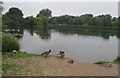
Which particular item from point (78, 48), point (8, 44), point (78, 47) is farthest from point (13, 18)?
point (8, 44)

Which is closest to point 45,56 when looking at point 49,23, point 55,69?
point 55,69

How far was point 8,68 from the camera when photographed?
7641 millimetres

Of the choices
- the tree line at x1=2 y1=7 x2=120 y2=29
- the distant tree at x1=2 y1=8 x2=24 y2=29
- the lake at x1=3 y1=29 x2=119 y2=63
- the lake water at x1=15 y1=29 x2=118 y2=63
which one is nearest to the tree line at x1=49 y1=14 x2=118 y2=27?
the tree line at x1=2 y1=7 x2=120 y2=29

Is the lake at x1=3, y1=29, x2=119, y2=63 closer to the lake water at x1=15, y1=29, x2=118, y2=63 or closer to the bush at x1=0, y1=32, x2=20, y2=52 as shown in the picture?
the lake water at x1=15, y1=29, x2=118, y2=63

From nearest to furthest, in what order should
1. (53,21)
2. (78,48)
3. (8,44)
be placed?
(8,44)
(78,48)
(53,21)

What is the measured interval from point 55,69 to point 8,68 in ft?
8.31

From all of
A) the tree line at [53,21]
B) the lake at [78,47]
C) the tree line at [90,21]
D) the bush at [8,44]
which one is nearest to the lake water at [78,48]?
the lake at [78,47]

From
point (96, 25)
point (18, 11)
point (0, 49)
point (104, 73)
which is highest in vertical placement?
point (18, 11)

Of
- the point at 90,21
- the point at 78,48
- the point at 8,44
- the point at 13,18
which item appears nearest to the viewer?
the point at 8,44

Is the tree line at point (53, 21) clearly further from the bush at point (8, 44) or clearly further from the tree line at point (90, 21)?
the bush at point (8, 44)

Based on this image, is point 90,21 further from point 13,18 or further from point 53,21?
point 13,18

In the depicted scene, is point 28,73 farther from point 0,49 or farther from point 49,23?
point 49,23

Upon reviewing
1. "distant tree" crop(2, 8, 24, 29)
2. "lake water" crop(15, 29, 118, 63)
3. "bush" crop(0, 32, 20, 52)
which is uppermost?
"distant tree" crop(2, 8, 24, 29)

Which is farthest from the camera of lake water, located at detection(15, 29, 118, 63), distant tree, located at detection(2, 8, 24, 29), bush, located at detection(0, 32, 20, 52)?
distant tree, located at detection(2, 8, 24, 29)
